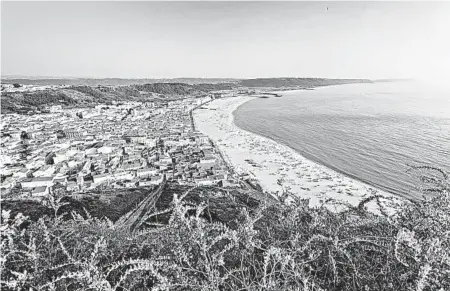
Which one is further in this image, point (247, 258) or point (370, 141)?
point (370, 141)

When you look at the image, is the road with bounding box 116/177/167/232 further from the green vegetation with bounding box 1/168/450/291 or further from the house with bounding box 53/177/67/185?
the house with bounding box 53/177/67/185

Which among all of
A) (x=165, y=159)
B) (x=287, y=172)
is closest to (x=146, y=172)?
(x=165, y=159)

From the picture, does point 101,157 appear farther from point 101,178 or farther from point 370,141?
point 370,141

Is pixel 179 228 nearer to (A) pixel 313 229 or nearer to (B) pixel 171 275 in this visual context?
(B) pixel 171 275

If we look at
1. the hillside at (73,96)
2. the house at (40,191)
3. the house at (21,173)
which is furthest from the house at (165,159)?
the hillside at (73,96)

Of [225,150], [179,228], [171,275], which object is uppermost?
[179,228]

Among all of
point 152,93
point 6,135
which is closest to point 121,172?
point 6,135
